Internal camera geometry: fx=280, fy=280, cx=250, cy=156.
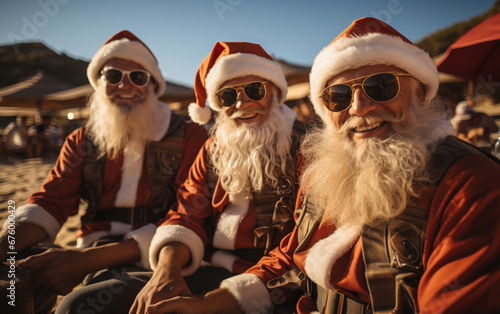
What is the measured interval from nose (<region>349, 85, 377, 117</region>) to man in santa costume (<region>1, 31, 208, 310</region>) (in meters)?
1.56

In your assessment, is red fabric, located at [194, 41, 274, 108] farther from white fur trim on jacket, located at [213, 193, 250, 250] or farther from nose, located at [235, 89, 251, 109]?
white fur trim on jacket, located at [213, 193, 250, 250]

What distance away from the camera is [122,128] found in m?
2.49

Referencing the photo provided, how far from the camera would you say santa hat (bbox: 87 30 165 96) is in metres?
2.54

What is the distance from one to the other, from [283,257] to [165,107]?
1857mm

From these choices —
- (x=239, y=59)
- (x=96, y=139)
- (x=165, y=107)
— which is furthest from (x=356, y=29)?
(x=96, y=139)

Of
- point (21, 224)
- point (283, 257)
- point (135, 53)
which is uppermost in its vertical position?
point (135, 53)

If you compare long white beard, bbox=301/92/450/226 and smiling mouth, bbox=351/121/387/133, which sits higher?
smiling mouth, bbox=351/121/387/133

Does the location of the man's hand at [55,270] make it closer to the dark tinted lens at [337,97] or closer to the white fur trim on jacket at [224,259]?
the white fur trim on jacket at [224,259]

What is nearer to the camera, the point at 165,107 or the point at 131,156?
the point at 131,156

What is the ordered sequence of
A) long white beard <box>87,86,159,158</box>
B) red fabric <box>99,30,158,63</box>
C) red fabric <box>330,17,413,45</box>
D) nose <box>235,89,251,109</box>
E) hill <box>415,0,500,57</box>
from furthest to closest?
hill <box>415,0,500,57</box> → red fabric <box>99,30,158,63</box> → long white beard <box>87,86,159,158</box> → nose <box>235,89,251,109</box> → red fabric <box>330,17,413,45</box>

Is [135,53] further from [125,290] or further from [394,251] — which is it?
[394,251]

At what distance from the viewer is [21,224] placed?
2016 millimetres

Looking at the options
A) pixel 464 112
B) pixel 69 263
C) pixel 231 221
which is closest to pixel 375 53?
pixel 231 221

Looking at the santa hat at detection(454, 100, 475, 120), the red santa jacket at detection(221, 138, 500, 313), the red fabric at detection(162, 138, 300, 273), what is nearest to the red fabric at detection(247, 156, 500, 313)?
the red santa jacket at detection(221, 138, 500, 313)
